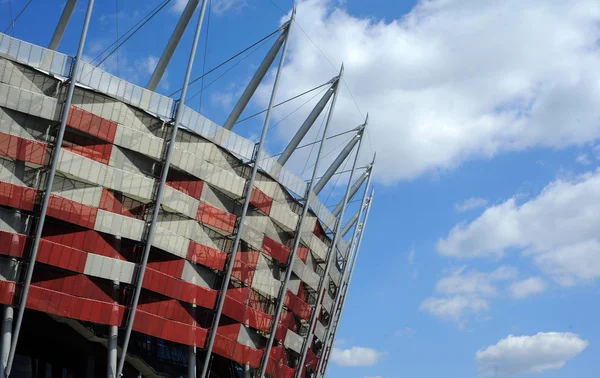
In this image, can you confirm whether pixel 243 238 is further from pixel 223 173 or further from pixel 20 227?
pixel 20 227

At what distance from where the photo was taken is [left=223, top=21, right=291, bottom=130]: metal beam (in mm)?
51094

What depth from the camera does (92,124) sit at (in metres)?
42.3

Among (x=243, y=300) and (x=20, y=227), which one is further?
(x=243, y=300)

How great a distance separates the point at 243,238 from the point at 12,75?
53.5ft

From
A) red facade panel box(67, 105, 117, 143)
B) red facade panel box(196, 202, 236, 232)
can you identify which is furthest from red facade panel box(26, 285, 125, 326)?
red facade panel box(67, 105, 117, 143)

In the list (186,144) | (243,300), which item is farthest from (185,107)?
(243,300)

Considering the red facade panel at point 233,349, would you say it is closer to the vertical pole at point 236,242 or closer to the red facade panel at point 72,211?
the vertical pole at point 236,242

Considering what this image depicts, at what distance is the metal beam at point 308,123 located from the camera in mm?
54875

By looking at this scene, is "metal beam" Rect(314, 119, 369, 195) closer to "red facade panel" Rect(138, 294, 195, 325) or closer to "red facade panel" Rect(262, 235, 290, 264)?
"red facade panel" Rect(262, 235, 290, 264)

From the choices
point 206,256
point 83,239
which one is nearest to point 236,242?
point 206,256

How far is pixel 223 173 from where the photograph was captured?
158ft

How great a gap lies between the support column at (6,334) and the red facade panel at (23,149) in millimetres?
7106

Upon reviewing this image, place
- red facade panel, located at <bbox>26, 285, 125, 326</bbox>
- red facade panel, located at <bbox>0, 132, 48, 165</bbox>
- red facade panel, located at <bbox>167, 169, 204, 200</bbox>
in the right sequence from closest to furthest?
red facade panel, located at <bbox>0, 132, 48, 165</bbox>
red facade panel, located at <bbox>26, 285, 125, 326</bbox>
red facade panel, located at <bbox>167, 169, 204, 200</bbox>

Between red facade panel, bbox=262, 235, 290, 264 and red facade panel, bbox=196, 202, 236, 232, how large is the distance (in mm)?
3730
